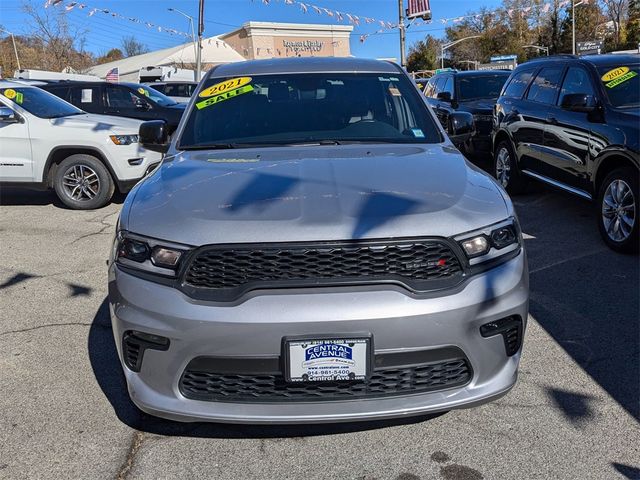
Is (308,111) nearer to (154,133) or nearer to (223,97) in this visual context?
(223,97)

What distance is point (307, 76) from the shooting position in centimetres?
414

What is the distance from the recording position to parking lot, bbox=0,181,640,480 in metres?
2.63

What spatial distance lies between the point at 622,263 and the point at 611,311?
1.18 meters

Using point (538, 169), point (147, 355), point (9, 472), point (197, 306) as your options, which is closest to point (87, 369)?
point (9, 472)

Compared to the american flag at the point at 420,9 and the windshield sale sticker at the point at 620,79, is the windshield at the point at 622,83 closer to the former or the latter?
the windshield sale sticker at the point at 620,79

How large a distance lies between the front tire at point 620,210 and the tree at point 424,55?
67.6 meters

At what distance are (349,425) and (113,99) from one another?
10.4 meters

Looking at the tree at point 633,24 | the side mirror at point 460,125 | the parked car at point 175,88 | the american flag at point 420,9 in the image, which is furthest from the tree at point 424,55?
the side mirror at point 460,125

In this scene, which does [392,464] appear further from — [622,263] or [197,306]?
[622,263]

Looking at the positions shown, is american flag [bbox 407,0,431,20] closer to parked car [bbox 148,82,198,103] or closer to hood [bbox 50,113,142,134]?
parked car [bbox 148,82,198,103]

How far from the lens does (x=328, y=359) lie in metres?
2.36

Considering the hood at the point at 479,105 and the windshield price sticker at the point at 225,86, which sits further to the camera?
the hood at the point at 479,105

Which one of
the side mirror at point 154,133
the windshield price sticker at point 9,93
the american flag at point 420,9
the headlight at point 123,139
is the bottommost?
the headlight at point 123,139

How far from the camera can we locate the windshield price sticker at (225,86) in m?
4.10
